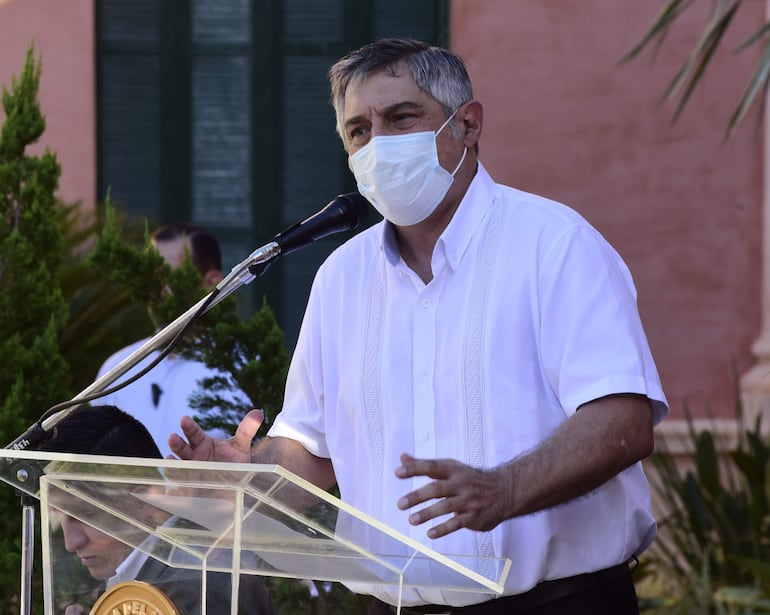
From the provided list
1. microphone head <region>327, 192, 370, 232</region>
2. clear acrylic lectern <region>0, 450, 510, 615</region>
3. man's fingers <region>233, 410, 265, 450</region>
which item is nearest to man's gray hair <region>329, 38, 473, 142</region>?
microphone head <region>327, 192, 370, 232</region>

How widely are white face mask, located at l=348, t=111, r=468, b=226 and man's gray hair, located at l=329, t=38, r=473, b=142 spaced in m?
0.07

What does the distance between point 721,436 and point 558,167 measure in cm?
148

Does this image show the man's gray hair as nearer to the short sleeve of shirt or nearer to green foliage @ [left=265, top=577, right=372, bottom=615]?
the short sleeve of shirt

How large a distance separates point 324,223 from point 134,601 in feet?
2.49

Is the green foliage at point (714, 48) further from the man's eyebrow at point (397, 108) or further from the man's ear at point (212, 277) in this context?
the man's eyebrow at point (397, 108)

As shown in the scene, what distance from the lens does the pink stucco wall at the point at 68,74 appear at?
6.72m

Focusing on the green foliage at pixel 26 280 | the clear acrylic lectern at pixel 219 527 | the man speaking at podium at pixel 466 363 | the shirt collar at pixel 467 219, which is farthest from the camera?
the green foliage at pixel 26 280

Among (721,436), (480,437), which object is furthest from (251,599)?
(721,436)

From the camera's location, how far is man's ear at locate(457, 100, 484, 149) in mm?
2777

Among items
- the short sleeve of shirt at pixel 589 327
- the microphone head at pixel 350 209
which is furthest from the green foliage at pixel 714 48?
the microphone head at pixel 350 209

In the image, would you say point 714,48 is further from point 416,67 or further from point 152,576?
A: point 152,576

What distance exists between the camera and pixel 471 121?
279cm

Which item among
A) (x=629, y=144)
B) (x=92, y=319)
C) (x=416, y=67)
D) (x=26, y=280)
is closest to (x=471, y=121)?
(x=416, y=67)

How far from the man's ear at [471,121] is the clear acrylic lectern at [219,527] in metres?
1.00
